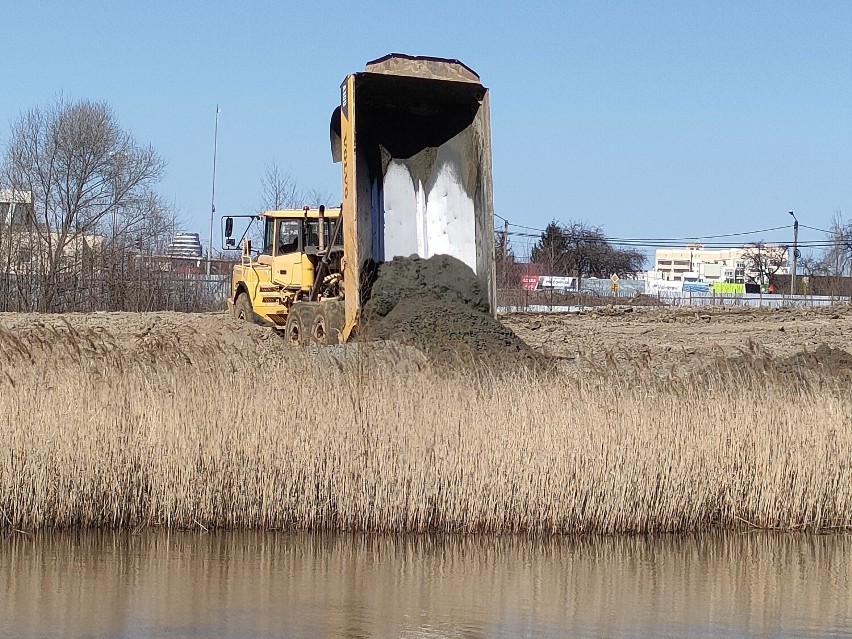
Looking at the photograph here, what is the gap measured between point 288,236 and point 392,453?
9.14 metres

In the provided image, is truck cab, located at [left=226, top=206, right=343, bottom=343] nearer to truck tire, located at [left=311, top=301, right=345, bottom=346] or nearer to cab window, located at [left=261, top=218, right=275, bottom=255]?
cab window, located at [left=261, top=218, right=275, bottom=255]

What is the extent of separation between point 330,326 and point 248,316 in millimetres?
4261

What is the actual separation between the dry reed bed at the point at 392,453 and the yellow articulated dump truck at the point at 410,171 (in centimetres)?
455

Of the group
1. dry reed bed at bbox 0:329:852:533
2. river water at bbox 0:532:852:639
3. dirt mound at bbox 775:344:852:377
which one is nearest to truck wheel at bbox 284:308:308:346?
dry reed bed at bbox 0:329:852:533

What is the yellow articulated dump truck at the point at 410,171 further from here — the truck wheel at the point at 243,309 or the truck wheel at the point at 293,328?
the truck wheel at the point at 243,309

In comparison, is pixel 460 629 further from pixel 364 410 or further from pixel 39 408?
pixel 39 408

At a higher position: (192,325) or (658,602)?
(192,325)

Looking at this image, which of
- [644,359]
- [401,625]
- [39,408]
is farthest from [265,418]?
[644,359]

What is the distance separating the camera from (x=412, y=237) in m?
14.4

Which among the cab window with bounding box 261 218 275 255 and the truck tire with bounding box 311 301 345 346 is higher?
the cab window with bounding box 261 218 275 255

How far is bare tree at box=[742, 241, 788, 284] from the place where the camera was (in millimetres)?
79688

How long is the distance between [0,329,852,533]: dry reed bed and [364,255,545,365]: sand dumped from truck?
184 cm

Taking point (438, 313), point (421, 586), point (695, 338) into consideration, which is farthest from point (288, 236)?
point (421, 586)

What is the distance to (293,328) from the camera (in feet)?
53.4
